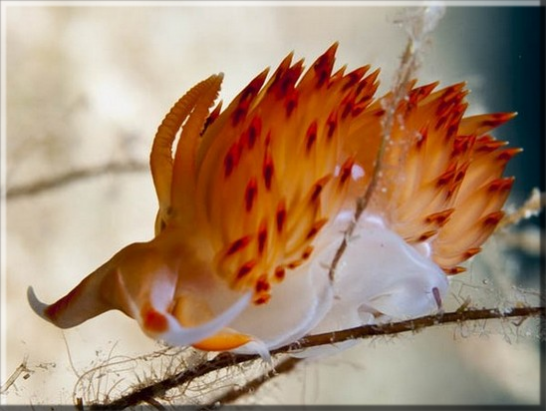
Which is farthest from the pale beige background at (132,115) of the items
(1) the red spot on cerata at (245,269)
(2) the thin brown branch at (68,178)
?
(1) the red spot on cerata at (245,269)

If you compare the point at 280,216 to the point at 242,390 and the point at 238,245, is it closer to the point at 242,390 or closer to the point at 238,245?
the point at 238,245

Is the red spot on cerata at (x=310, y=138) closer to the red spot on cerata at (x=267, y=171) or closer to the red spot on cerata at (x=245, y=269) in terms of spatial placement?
the red spot on cerata at (x=267, y=171)

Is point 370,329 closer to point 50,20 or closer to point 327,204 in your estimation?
point 327,204

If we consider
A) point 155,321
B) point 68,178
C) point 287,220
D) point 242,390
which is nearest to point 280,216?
point 287,220

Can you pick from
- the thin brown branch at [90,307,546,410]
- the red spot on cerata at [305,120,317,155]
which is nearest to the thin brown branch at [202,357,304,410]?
the thin brown branch at [90,307,546,410]

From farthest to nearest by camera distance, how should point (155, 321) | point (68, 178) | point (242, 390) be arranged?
point (68, 178) → point (242, 390) → point (155, 321)
